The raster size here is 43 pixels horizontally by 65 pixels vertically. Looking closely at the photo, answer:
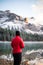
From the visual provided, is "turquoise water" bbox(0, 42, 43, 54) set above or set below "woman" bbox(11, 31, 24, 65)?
below

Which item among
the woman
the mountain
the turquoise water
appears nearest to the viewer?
the woman

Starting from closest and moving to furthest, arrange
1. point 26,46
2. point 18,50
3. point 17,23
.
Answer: point 18,50 < point 26,46 < point 17,23

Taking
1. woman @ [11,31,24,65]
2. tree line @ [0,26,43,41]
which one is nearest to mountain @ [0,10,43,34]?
tree line @ [0,26,43,41]

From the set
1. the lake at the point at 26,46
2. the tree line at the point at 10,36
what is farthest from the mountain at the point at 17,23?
the lake at the point at 26,46

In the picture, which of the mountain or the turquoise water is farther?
the mountain

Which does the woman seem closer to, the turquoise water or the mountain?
the turquoise water

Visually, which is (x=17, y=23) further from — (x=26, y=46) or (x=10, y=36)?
(x=26, y=46)

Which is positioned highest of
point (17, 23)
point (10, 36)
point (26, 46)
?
point (17, 23)

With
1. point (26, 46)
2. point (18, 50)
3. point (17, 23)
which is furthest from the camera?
point (17, 23)

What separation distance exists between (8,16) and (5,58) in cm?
114

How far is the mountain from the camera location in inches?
283

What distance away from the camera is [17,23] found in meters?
7.25

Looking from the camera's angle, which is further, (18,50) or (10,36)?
(10,36)

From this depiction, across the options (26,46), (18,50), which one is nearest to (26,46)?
A: (26,46)
